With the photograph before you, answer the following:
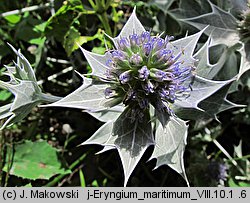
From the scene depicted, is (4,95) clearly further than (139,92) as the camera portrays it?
Yes

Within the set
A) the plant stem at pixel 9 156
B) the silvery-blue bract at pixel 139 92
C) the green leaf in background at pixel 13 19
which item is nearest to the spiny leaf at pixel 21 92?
the silvery-blue bract at pixel 139 92

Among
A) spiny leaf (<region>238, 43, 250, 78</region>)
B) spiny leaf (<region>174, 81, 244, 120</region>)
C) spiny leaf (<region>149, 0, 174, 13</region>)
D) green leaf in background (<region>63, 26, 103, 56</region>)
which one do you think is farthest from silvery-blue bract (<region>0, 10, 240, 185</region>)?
spiny leaf (<region>149, 0, 174, 13</region>)

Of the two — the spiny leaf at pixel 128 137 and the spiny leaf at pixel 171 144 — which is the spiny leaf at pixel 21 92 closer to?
the spiny leaf at pixel 128 137

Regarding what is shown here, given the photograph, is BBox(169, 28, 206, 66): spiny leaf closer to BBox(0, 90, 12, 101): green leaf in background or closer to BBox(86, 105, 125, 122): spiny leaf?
BBox(86, 105, 125, 122): spiny leaf

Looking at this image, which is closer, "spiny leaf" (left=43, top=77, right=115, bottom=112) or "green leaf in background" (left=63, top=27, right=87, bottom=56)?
"spiny leaf" (left=43, top=77, right=115, bottom=112)

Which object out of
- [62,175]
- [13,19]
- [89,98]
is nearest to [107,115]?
[89,98]

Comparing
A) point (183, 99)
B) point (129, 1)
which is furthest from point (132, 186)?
point (129, 1)

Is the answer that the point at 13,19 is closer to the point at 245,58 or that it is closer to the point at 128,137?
the point at 128,137
